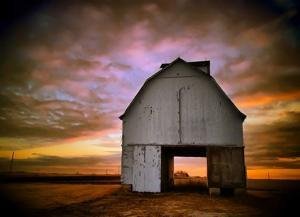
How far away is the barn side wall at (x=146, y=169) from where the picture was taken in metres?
16.5

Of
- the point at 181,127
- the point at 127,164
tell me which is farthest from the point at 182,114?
the point at 127,164

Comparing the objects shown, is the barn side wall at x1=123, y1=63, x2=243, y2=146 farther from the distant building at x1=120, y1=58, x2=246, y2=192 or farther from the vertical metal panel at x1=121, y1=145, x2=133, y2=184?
the vertical metal panel at x1=121, y1=145, x2=133, y2=184

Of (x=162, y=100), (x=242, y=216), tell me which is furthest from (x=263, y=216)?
(x=162, y=100)

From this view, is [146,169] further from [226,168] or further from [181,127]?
[226,168]

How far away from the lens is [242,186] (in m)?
15.6

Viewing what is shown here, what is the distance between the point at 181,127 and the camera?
16812 mm

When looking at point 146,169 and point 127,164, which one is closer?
point 146,169

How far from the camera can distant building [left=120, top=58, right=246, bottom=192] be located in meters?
16.1

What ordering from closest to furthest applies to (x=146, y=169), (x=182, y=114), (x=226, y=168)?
1. (x=226, y=168)
2. (x=146, y=169)
3. (x=182, y=114)

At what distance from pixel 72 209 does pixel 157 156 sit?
7.32 metres

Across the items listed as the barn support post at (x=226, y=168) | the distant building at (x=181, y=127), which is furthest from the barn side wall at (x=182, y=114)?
the barn support post at (x=226, y=168)

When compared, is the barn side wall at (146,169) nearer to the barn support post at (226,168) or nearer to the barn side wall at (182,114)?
the barn side wall at (182,114)

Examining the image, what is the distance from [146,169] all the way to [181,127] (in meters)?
3.21

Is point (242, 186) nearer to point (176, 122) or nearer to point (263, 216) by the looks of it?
point (176, 122)
